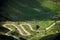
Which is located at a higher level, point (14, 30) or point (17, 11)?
point (17, 11)

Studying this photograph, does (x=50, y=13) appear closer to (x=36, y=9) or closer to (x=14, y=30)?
(x=36, y=9)

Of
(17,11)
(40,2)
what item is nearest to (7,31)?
(17,11)

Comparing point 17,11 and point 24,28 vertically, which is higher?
point 17,11

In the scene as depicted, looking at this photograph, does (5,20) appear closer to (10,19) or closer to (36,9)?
(10,19)

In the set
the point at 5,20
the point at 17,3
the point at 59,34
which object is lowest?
the point at 59,34

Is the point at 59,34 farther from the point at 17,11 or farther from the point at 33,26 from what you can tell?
the point at 17,11

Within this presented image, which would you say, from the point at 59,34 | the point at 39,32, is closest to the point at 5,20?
the point at 39,32

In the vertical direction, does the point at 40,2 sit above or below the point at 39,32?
above
